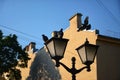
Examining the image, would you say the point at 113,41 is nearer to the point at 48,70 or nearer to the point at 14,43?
the point at 48,70

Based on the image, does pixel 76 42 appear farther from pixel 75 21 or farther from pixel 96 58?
pixel 96 58

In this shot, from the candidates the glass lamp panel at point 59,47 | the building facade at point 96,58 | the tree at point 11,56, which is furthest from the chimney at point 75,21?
the glass lamp panel at point 59,47

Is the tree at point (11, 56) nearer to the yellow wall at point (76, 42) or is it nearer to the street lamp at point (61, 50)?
the yellow wall at point (76, 42)

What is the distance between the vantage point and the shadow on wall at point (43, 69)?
965 inches

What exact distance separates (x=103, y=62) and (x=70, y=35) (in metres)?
4.08

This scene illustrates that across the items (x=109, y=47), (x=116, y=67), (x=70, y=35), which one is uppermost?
(x=70, y=35)

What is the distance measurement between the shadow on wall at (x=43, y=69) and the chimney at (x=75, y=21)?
4121mm

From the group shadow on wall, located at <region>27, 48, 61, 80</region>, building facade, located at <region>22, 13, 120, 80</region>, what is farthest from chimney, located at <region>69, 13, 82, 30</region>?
shadow on wall, located at <region>27, 48, 61, 80</region>

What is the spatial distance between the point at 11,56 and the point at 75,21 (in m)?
7.70

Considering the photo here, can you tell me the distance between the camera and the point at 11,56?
26172mm

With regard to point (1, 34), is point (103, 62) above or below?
below

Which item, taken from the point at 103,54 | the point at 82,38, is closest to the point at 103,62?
the point at 103,54

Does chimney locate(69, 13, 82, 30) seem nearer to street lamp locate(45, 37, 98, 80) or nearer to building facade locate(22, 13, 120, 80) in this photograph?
building facade locate(22, 13, 120, 80)

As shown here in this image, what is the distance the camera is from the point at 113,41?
63.1 ft
